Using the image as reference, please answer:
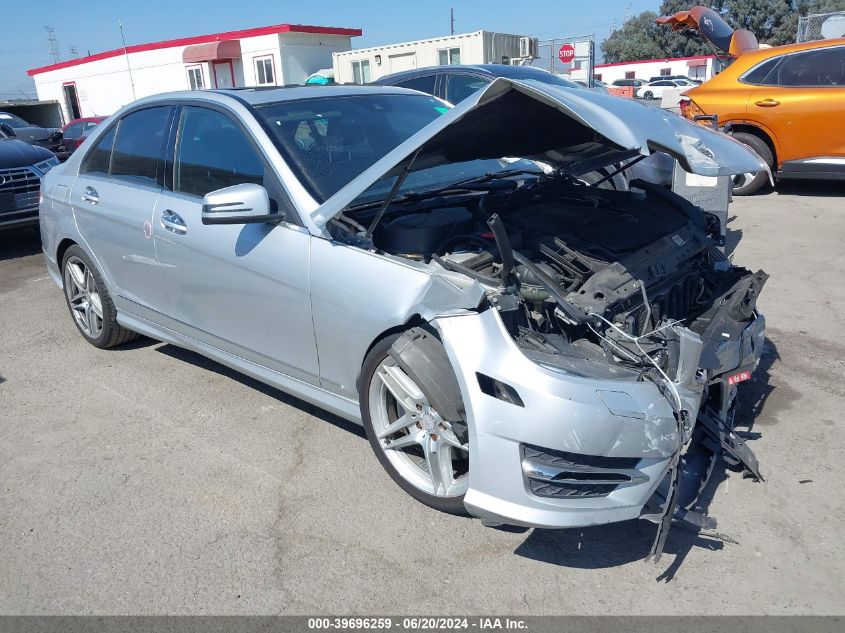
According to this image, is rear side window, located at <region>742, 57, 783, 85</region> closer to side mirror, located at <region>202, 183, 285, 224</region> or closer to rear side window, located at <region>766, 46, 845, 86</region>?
rear side window, located at <region>766, 46, 845, 86</region>

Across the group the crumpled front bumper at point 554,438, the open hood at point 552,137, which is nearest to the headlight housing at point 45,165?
the open hood at point 552,137

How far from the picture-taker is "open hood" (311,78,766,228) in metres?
2.55

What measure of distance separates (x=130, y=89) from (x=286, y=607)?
2952 cm

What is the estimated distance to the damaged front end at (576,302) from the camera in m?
2.50

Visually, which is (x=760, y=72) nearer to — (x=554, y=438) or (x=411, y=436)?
(x=411, y=436)

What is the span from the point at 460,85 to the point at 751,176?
149 inches

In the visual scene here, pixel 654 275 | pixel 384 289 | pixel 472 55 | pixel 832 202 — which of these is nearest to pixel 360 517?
pixel 384 289

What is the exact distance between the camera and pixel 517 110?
294 centimetres

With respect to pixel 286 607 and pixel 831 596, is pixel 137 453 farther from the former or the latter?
pixel 831 596

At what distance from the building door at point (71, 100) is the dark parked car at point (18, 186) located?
2627 centimetres

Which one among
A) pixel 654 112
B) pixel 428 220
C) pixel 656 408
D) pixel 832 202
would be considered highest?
pixel 654 112

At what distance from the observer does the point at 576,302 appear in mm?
2881

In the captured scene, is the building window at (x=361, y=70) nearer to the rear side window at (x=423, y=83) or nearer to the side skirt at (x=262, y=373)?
the rear side window at (x=423, y=83)

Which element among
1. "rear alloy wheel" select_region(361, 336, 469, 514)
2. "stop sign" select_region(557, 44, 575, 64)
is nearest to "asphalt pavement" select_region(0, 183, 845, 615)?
"rear alloy wheel" select_region(361, 336, 469, 514)
